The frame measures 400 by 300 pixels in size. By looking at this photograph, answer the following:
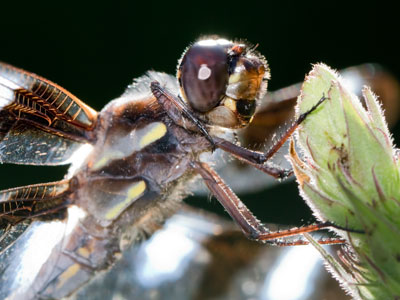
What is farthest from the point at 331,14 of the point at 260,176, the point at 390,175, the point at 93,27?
the point at 390,175

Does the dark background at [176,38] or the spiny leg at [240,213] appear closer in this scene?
the spiny leg at [240,213]

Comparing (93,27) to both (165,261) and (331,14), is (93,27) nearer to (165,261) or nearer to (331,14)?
(331,14)

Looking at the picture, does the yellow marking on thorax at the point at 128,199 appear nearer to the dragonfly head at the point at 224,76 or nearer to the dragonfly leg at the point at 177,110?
the dragonfly leg at the point at 177,110

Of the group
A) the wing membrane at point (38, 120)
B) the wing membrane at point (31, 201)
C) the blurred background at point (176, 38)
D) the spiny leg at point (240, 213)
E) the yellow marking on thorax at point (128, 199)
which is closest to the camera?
the spiny leg at point (240, 213)

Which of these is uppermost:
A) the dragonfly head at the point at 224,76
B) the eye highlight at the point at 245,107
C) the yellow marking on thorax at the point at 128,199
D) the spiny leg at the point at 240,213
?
the dragonfly head at the point at 224,76

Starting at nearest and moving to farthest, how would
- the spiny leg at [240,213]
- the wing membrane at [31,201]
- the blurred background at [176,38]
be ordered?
the spiny leg at [240,213]
the wing membrane at [31,201]
the blurred background at [176,38]

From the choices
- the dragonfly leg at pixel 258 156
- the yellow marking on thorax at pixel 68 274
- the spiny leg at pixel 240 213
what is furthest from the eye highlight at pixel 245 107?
the yellow marking on thorax at pixel 68 274

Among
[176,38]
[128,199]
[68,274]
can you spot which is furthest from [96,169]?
[176,38]

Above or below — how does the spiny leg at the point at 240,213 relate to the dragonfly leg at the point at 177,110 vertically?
below
